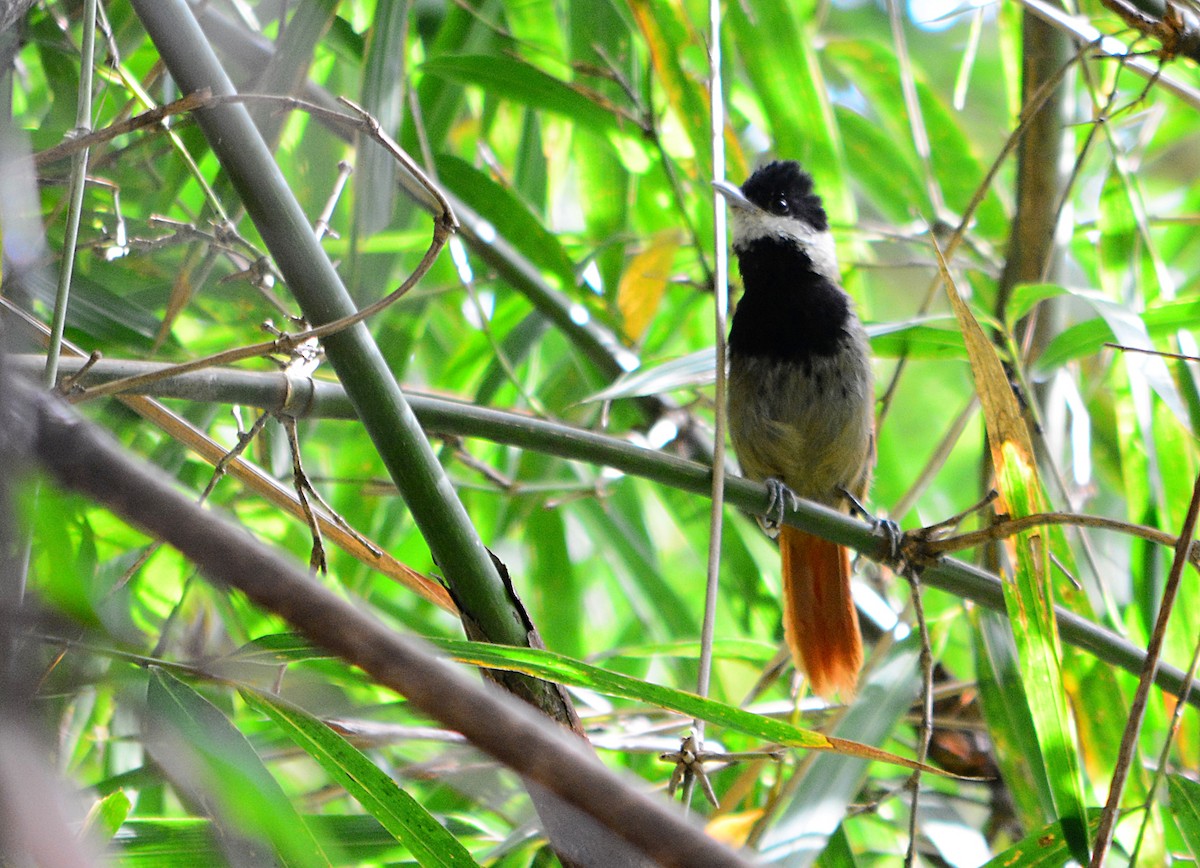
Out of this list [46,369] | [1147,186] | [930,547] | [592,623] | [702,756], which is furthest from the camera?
[1147,186]

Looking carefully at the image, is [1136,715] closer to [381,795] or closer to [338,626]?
[381,795]

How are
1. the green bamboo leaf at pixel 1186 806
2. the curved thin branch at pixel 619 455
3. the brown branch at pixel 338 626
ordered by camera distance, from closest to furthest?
the brown branch at pixel 338 626 → the curved thin branch at pixel 619 455 → the green bamboo leaf at pixel 1186 806

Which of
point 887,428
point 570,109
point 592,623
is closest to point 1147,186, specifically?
point 887,428

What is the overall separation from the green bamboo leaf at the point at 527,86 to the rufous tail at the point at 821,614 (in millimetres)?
892

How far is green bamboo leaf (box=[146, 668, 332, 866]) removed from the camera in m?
0.86

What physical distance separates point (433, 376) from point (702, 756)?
1.83 m

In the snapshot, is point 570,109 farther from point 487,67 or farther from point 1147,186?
point 1147,186

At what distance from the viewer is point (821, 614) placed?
90.0 inches

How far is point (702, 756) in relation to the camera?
1.11 metres

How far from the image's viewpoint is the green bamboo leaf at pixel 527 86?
1970 mm

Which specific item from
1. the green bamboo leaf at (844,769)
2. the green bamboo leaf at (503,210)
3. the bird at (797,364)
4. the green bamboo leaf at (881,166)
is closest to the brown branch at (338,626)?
the green bamboo leaf at (844,769)

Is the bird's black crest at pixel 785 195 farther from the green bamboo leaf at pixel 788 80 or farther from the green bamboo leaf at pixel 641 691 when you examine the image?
the green bamboo leaf at pixel 641 691

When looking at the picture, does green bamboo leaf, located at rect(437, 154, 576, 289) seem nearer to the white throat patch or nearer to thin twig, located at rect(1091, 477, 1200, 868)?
the white throat patch

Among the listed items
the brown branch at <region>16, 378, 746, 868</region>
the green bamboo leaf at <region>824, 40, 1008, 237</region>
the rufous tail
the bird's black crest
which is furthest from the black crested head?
the brown branch at <region>16, 378, 746, 868</region>
